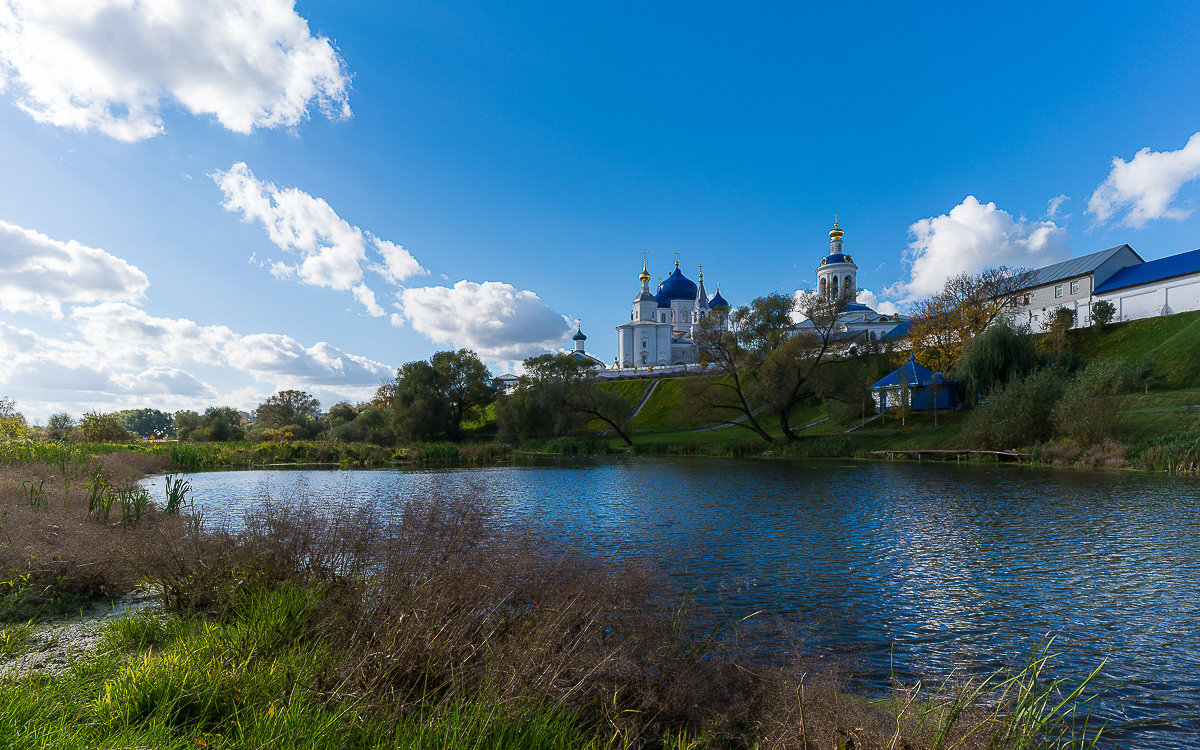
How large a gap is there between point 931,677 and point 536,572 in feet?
14.7

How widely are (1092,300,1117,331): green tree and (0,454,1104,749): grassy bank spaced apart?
215 feet

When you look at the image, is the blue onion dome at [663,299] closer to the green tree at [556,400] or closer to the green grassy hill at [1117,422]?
the green grassy hill at [1117,422]

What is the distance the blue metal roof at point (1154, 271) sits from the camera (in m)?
54.3

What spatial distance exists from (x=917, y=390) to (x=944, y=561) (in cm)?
4314

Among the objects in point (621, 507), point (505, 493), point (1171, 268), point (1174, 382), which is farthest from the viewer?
point (1171, 268)

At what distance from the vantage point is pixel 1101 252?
65625mm

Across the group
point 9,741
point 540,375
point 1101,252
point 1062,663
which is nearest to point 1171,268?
point 1101,252

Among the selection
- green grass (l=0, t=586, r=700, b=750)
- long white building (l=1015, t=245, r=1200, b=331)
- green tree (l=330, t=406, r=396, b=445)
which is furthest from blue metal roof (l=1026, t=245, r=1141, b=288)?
green grass (l=0, t=586, r=700, b=750)

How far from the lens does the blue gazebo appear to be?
157 ft

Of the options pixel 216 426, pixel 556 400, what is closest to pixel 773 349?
pixel 556 400

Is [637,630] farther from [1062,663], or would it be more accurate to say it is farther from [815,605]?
[1062,663]

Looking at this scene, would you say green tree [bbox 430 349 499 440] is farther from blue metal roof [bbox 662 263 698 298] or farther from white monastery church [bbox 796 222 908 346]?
blue metal roof [bbox 662 263 698 298]

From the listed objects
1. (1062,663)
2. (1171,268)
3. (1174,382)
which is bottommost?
(1062,663)

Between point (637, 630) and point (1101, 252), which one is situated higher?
point (1101, 252)
